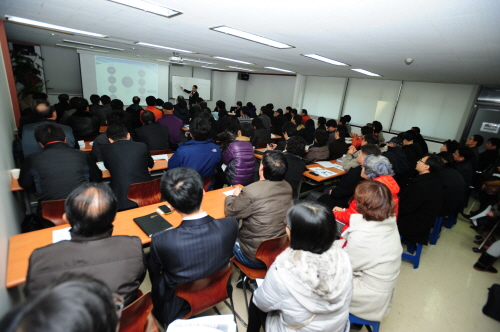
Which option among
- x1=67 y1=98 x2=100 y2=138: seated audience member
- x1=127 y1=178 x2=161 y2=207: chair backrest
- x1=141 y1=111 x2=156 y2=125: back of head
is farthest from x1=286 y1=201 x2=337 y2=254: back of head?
x1=67 y1=98 x2=100 y2=138: seated audience member

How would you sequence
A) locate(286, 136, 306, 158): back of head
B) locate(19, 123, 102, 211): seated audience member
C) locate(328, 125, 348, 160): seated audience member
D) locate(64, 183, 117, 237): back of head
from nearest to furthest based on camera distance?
locate(64, 183, 117, 237): back of head, locate(19, 123, 102, 211): seated audience member, locate(286, 136, 306, 158): back of head, locate(328, 125, 348, 160): seated audience member

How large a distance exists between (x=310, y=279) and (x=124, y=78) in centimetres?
1103

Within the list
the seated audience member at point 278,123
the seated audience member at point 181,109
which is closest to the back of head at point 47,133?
the seated audience member at point 181,109

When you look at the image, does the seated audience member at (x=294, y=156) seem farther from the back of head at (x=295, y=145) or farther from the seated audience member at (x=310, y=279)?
the seated audience member at (x=310, y=279)

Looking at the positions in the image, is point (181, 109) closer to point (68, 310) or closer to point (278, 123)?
point (278, 123)

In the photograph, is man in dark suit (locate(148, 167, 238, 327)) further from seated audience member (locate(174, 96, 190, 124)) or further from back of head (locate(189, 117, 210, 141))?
seated audience member (locate(174, 96, 190, 124))

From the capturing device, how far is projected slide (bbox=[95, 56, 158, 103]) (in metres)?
9.16

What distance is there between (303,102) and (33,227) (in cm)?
1049

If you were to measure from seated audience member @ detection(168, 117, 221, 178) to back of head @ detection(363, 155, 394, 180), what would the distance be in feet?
5.96

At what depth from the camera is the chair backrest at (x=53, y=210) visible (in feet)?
6.38

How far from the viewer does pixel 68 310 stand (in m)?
0.51

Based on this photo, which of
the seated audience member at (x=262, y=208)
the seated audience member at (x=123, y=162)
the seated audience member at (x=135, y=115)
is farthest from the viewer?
the seated audience member at (x=135, y=115)

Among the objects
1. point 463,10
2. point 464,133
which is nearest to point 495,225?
point 463,10

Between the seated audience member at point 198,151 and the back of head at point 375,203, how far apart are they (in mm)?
1862
